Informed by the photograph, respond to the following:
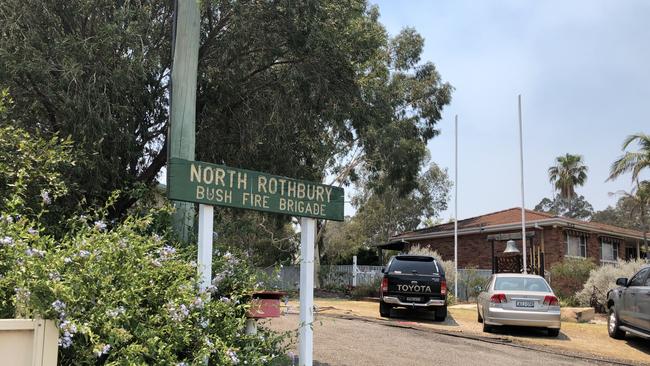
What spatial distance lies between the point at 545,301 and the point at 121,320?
11.6 metres

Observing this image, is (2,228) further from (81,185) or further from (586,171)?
(586,171)

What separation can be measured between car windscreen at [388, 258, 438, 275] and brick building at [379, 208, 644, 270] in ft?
29.4

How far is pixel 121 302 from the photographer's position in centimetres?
450

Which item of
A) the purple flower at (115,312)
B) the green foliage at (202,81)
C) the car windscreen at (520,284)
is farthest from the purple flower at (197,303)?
the car windscreen at (520,284)

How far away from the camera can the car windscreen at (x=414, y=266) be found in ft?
54.1

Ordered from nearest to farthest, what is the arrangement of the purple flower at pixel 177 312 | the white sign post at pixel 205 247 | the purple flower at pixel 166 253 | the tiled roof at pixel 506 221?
the purple flower at pixel 177 312 → the purple flower at pixel 166 253 → the white sign post at pixel 205 247 → the tiled roof at pixel 506 221

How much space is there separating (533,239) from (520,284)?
13706 millimetres

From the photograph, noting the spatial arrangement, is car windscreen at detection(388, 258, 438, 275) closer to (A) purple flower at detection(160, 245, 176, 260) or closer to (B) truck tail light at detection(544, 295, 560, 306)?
(B) truck tail light at detection(544, 295, 560, 306)

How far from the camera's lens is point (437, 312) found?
16406 millimetres

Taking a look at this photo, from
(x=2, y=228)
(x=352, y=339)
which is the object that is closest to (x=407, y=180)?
(x=352, y=339)

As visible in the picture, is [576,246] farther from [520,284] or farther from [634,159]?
[520,284]

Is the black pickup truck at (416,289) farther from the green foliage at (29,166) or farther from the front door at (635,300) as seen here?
the green foliage at (29,166)

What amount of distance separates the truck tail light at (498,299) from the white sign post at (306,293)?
8.53 meters

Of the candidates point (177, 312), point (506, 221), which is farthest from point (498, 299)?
point (506, 221)
